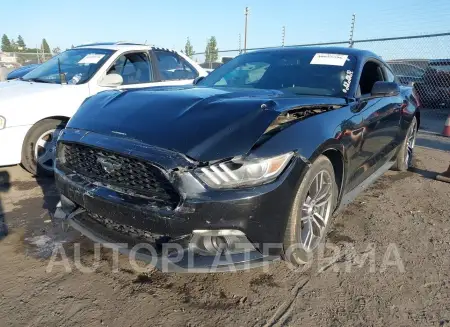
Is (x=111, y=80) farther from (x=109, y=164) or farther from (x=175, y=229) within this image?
(x=175, y=229)

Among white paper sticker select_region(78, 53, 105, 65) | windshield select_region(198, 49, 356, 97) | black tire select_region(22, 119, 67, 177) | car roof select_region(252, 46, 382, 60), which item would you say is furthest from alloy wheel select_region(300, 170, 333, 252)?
white paper sticker select_region(78, 53, 105, 65)

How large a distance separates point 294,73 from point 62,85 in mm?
2979

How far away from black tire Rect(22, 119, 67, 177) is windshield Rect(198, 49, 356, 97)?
76.9 inches

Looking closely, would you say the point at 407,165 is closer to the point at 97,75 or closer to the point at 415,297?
the point at 415,297

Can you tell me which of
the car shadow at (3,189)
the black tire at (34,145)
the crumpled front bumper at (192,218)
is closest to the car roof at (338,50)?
the crumpled front bumper at (192,218)

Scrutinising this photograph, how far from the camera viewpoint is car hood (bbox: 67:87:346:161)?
2.10 meters

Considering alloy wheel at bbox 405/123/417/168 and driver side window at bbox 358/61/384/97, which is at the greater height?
driver side window at bbox 358/61/384/97

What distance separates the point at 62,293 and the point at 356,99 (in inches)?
106

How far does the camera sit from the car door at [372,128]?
10.2 ft

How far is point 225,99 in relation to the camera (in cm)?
260

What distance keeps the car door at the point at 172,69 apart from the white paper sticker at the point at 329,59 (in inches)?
104

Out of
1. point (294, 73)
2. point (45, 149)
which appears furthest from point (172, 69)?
point (294, 73)

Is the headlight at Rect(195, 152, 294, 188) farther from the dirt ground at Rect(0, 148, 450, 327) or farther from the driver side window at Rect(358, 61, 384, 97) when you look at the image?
the driver side window at Rect(358, 61, 384, 97)

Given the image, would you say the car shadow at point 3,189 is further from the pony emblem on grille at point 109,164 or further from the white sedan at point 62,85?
the pony emblem on grille at point 109,164
